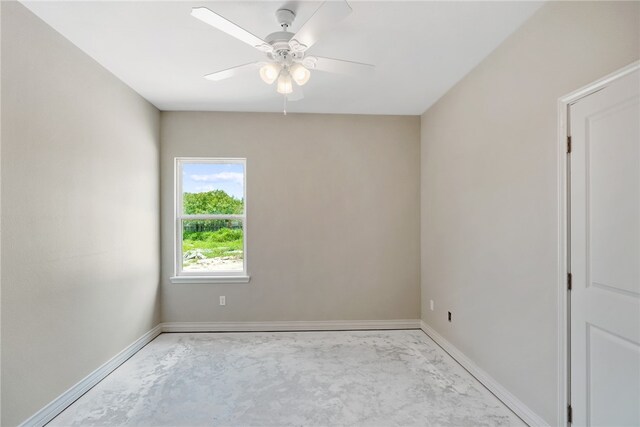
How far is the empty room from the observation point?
1706 millimetres

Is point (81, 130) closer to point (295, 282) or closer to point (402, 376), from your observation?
point (295, 282)

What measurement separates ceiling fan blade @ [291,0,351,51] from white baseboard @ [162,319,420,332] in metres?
3.05

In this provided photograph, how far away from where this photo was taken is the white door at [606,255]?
1435mm

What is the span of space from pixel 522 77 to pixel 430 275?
2.26 meters

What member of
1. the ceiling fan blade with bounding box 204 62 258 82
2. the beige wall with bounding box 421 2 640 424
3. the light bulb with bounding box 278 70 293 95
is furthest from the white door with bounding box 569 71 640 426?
the ceiling fan blade with bounding box 204 62 258 82

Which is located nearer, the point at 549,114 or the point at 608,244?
the point at 608,244

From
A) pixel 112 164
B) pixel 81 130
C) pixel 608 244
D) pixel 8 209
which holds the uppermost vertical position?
pixel 81 130

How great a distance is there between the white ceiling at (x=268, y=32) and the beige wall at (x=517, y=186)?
285 mm

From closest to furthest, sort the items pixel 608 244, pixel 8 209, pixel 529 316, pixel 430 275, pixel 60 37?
1. pixel 608 244
2. pixel 8 209
3. pixel 529 316
4. pixel 60 37
5. pixel 430 275

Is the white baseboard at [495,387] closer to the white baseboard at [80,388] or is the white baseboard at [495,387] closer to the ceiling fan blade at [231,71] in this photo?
the ceiling fan blade at [231,71]

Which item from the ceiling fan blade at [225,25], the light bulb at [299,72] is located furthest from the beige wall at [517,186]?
the ceiling fan blade at [225,25]

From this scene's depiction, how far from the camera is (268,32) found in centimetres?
216

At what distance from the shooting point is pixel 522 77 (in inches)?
83.4

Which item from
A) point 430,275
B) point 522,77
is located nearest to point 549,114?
point 522,77
